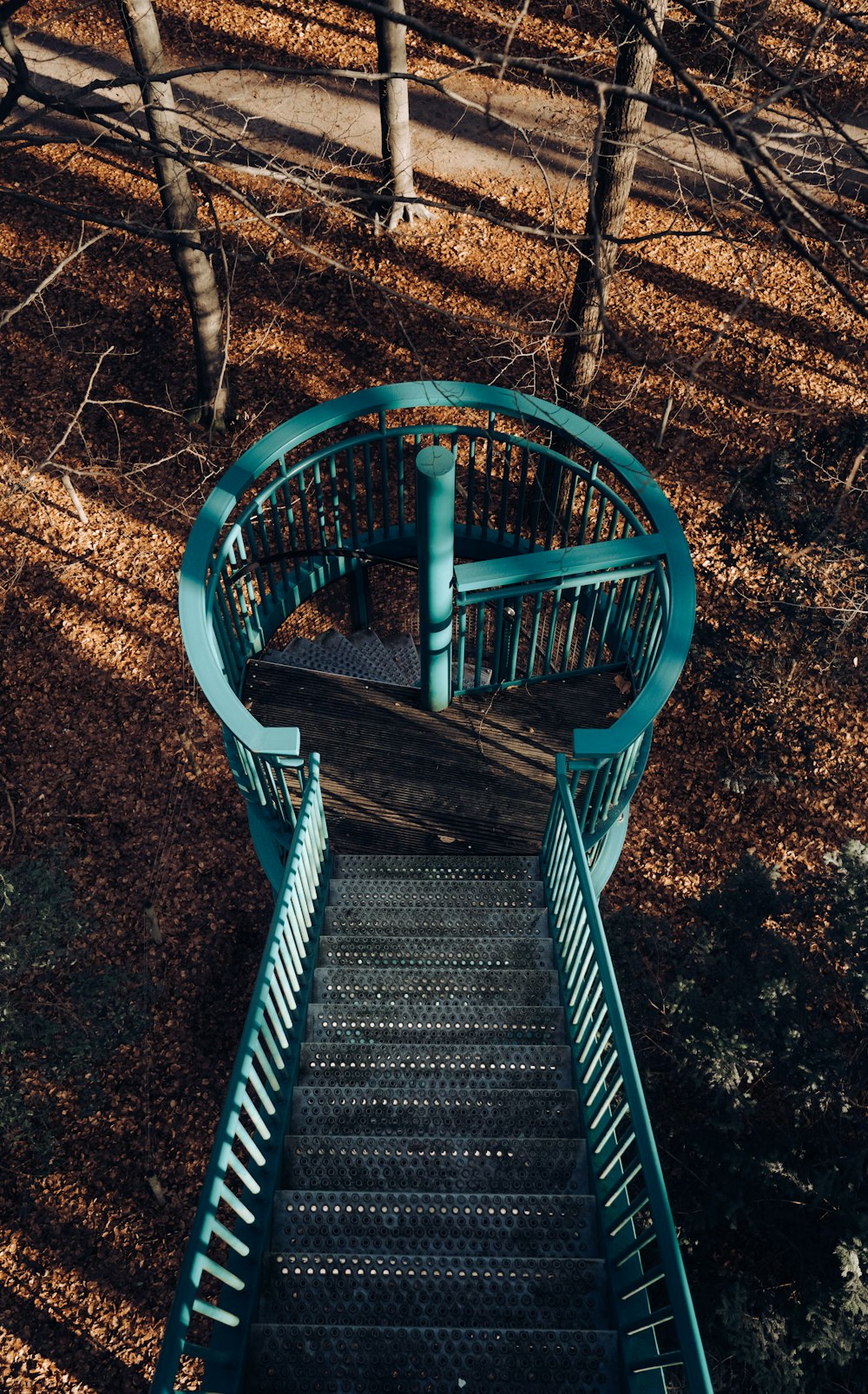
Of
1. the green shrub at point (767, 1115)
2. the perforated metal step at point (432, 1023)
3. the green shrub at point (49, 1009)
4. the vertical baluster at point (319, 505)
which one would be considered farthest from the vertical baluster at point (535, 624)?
the green shrub at point (49, 1009)

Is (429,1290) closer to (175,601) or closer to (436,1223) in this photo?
(436,1223)

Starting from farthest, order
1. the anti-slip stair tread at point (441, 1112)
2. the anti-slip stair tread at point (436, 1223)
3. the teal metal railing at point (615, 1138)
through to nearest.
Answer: the anti-slip stair tread at point (441, 1112), the anti-slip stair tread at point (436, 1223), the teal metal railing at point (615, 1138)

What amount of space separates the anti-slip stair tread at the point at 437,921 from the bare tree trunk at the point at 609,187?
145 inches

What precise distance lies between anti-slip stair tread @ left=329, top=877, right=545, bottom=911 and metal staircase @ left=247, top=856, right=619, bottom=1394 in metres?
0.14

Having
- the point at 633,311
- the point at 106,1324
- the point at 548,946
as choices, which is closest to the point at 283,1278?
the point at 548,946

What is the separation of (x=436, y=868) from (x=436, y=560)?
2129 millimetres

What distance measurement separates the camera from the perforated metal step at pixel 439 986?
570 centimetres

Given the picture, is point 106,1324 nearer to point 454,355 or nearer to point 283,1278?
point 283,1278

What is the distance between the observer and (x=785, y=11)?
14.4 metres

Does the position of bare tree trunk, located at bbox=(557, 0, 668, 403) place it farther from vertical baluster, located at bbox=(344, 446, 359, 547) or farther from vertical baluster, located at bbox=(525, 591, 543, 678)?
vertical baluster, located at bbox=(344, 446, 359, 547)

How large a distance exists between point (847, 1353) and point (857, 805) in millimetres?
5051

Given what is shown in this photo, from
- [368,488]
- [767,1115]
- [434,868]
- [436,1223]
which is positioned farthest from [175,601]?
[436,1223]

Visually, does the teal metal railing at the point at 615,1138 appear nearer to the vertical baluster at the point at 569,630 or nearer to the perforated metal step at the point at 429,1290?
the perforated metal step at the point at 429,1290

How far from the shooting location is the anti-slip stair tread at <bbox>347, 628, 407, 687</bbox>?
835 cm
